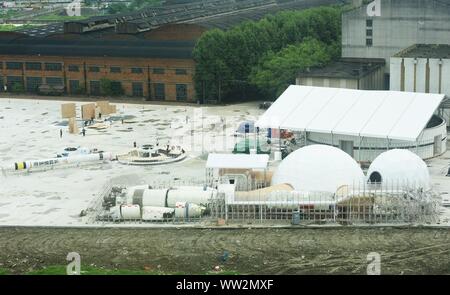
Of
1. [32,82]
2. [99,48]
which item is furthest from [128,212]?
[32,82]

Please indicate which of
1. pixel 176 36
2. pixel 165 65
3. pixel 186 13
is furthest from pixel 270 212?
pixel 186 13

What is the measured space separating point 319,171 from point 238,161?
6288 mm

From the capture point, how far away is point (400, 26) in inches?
3305

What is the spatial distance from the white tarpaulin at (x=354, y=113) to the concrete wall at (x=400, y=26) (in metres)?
18.2

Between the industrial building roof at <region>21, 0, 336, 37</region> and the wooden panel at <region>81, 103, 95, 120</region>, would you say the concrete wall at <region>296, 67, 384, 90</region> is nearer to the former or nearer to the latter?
the wooden panel at <region>81, 103, 95, 120</region>

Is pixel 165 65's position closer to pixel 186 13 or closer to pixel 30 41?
pixel 30 41

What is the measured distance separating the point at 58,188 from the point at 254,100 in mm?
36665

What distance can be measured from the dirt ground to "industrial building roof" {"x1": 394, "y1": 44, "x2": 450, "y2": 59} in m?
28.5

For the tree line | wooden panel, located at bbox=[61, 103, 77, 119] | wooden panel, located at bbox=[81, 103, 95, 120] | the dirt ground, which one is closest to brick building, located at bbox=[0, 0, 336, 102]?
the tree line

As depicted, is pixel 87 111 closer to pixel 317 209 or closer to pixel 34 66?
pixel 34 66

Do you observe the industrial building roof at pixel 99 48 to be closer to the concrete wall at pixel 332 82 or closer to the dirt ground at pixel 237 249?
the concrete wall at pixel 332 82

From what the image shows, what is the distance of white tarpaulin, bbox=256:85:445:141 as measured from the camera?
6175cm

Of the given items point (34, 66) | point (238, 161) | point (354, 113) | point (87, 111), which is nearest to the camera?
point (238, 161)

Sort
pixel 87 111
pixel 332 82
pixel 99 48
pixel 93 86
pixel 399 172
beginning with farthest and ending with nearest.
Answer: pixel 99 48 → pixel 93 86 → pixel 87 111 → pixel 332 82 → pixel 399 172
